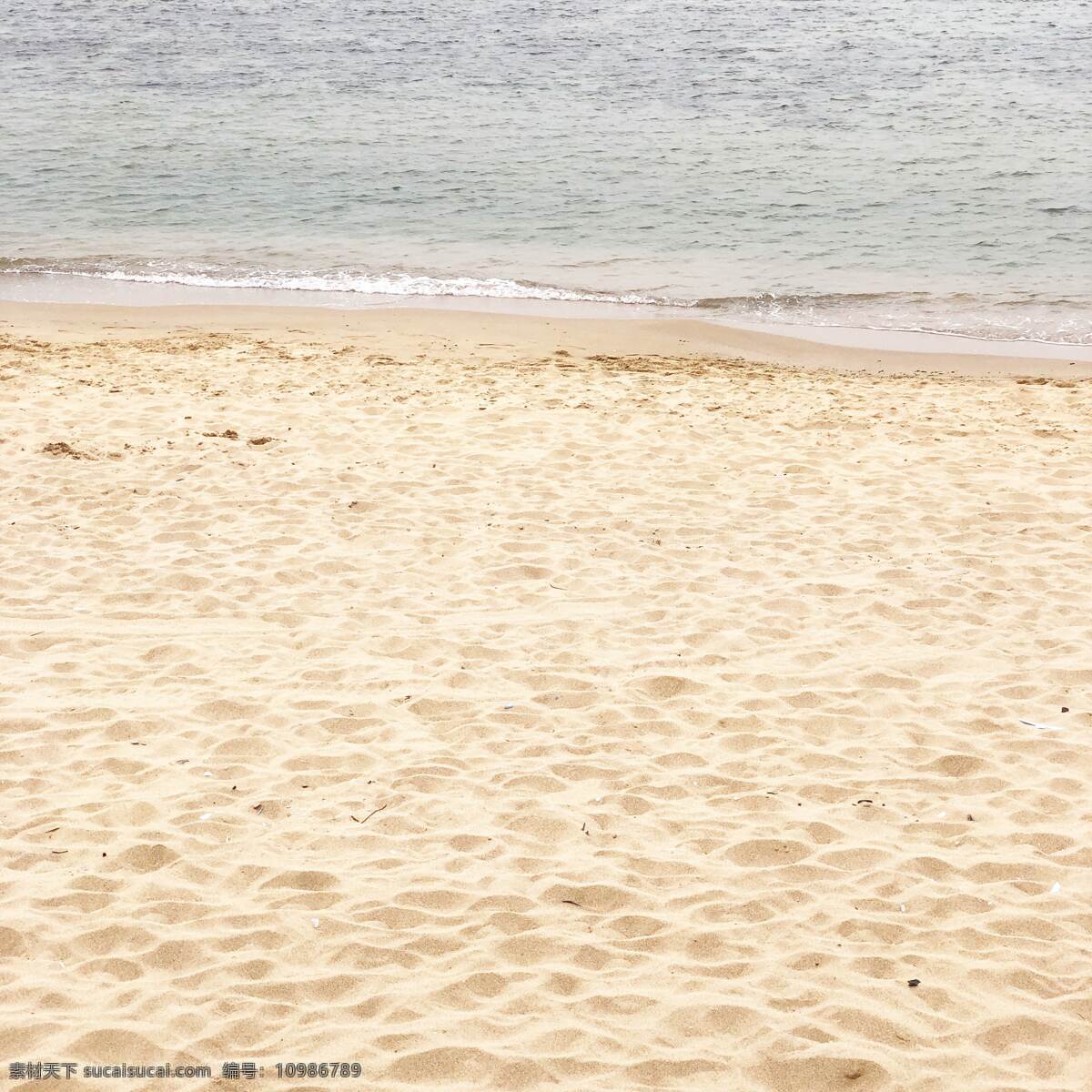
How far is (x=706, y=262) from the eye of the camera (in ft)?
51.2

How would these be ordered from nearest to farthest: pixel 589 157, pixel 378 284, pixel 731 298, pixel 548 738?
1. pixel 548 738
2. pixel 731 298
3. pixel 378 284
4. pixel 589 157

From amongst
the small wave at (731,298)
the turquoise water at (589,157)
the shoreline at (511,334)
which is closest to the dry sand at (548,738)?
the shoreline at (511,334)

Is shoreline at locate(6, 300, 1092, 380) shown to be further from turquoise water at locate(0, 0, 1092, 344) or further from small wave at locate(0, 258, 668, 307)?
turquoise water at locate(0, 0, 1092, 344)

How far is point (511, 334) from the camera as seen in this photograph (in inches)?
509

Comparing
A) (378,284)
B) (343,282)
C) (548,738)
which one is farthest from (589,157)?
(548,738)

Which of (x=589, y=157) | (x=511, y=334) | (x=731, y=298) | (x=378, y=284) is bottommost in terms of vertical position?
(x=511, y=334)

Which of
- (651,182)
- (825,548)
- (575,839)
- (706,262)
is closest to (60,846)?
(575,839)

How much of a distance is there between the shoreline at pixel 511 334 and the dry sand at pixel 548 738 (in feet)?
6.60

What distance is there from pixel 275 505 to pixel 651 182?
12906 millimetres

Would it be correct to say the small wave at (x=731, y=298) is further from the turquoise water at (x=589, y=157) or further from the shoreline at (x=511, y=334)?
the shoreline at (x=511, y=334)

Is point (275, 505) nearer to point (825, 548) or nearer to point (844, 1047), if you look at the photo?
point (825, 548)

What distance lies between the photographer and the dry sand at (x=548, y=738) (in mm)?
3676

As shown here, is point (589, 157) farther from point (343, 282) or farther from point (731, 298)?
point (731, 298)

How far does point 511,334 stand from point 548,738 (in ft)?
26.9
